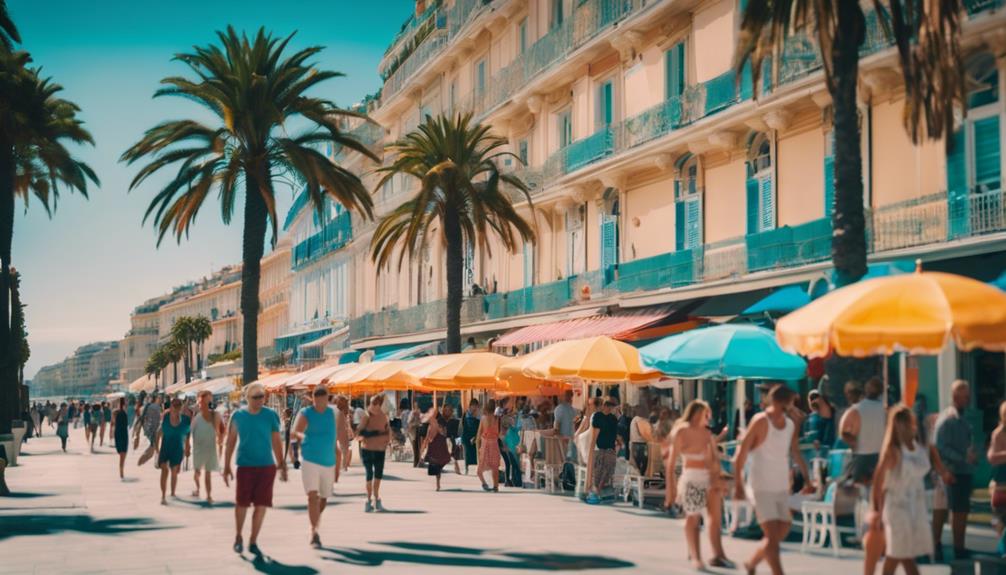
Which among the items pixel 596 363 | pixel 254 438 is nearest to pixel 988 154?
pixel 596 363

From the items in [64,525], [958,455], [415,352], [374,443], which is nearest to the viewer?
[958,455]

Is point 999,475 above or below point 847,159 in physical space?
below

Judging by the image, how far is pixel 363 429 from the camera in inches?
733

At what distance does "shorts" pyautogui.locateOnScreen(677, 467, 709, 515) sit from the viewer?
12.2 metres

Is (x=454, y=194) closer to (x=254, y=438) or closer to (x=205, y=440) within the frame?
(x=205, y=440)

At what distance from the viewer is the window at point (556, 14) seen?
36938 mm

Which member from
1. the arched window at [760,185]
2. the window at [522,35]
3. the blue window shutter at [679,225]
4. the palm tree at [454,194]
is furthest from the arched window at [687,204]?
the window at [522,35]

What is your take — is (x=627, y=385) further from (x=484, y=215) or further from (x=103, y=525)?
(x=103, y=525)

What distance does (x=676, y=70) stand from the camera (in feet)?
99.1

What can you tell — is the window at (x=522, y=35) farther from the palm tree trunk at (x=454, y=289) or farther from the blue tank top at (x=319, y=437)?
the blue tank top at (x=319, y=437)

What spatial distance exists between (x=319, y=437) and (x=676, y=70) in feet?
60.5

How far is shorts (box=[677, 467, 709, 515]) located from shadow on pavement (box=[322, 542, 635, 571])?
0.81 metres

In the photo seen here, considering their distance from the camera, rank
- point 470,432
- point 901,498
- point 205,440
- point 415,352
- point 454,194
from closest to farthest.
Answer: point 901,498 < point 205,440 < point 470,432 < point 454,194 < point 415,352

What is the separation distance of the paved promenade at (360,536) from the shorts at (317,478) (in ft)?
2.02
